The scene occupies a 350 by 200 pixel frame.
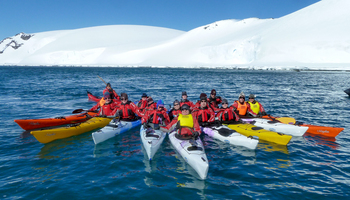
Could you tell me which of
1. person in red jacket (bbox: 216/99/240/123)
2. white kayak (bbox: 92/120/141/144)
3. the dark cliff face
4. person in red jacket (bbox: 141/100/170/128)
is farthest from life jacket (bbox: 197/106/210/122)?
the dark cliff face

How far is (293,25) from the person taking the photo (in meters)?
89.1

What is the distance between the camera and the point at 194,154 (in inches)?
318

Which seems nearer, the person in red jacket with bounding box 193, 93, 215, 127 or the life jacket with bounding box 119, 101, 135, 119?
the person in red jacket with bounding box 193, 93, 215, 127

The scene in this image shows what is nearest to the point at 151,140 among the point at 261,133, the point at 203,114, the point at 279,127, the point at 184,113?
the point at 184,113

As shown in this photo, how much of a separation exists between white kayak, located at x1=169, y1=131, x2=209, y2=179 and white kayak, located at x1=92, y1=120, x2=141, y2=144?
3464mm

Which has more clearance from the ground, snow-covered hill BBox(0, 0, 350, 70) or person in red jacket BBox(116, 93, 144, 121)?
snow-covered hill BBox(0, 0, 350, 70)

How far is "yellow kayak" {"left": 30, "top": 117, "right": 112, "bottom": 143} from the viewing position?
33.2ft

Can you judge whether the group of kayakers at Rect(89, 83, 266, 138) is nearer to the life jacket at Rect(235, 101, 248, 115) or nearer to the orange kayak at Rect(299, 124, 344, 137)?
the life jacket at Rect(235, 101, 248, 115)

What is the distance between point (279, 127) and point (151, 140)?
7.06 m

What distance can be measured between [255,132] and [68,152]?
348 inches

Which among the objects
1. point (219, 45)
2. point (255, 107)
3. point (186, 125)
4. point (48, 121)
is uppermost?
point (219, 45)

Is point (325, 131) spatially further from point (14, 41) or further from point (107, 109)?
point (14, 41)

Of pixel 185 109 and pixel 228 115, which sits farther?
pixel 228 115

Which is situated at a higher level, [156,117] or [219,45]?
[219,45]
